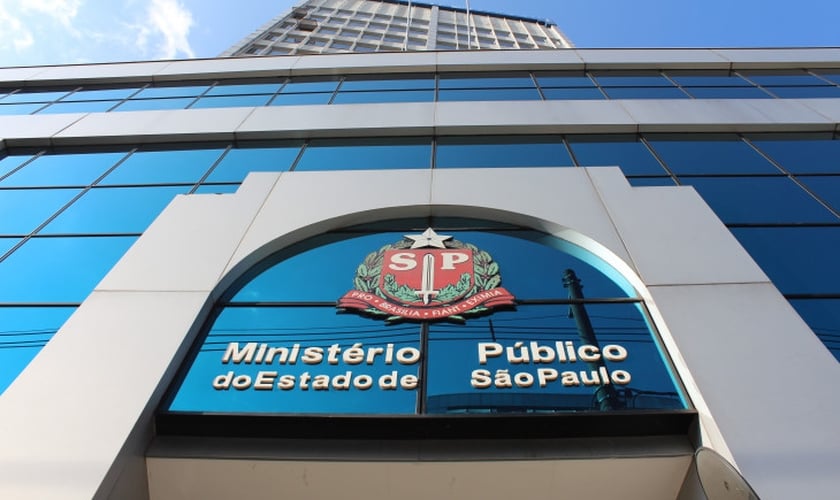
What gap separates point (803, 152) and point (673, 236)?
6.14 meters

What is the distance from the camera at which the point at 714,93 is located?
14148 mm

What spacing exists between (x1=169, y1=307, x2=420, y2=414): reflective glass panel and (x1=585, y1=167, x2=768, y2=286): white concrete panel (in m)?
3.87

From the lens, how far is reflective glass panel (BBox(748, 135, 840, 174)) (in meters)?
10.7

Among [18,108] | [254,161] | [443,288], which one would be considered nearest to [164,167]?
[254,161]

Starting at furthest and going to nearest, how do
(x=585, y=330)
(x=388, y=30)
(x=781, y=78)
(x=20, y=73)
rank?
(x=388, y=30) → (x=20, y=73) → (x=781, y=78) → (x=585, y=330)

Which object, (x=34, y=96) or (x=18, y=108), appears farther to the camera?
(x=34, y=96)

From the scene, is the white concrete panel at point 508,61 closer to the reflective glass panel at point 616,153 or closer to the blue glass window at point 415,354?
the reflective glass panel at point 616,153

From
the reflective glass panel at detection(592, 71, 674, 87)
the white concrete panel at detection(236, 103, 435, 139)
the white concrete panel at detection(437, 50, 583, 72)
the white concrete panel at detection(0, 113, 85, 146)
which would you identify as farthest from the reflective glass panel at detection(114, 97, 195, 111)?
the reflective glass panel at detection(592, 71, 674, 87)

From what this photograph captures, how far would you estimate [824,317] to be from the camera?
6953 millimetres

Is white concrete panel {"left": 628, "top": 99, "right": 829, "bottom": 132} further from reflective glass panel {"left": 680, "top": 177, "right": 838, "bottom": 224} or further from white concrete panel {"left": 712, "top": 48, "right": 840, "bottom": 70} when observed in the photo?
white concrete panel {"left": 712, "top": 48, "right": 840, "bottom": 70}

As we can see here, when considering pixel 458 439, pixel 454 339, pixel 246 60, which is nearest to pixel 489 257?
pixel 454 339

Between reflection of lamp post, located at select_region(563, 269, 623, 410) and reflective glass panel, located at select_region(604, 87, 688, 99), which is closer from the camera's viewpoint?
reflection of lamp post, located at select_region(563, 269, 623, 410)

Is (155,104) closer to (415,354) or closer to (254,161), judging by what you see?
(254,161)

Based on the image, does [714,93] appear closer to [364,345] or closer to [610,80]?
[610,80]
